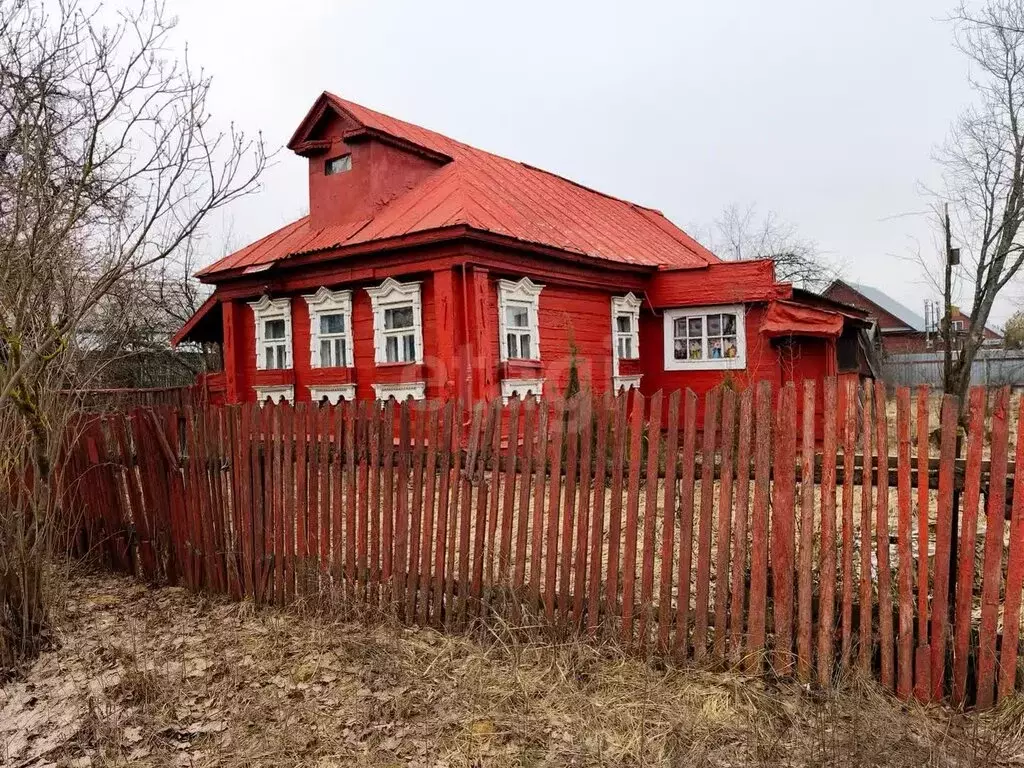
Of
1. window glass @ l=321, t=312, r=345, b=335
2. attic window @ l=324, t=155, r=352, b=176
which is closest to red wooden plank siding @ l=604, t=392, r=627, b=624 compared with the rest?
window glass @ l=321, t=312, r=345, b=335

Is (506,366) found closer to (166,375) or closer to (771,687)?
(771,687)

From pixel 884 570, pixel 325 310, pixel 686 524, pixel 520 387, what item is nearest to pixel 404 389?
pixel 520 387

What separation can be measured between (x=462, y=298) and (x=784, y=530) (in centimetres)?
727

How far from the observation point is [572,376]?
36.4 feet

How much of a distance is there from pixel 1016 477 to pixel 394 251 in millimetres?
8906

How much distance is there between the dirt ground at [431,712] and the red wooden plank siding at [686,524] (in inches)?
7.6

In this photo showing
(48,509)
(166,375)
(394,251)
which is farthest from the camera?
(166,375)

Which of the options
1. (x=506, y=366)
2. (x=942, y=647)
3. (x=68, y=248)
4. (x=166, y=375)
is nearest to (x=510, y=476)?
(x=942, y=647)

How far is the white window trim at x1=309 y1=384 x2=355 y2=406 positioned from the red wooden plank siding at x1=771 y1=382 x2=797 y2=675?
28.8 ft

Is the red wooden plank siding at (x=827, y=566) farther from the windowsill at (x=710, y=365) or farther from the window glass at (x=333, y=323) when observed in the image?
the windowsill at (x=710, y=365)

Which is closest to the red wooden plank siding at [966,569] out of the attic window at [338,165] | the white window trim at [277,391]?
the white window trim at [277,391]

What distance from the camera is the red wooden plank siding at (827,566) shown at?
347 centimetres

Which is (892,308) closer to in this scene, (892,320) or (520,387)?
(892,320)

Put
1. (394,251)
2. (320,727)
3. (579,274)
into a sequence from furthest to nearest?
(579,274)
(394,251)
(320,727)
